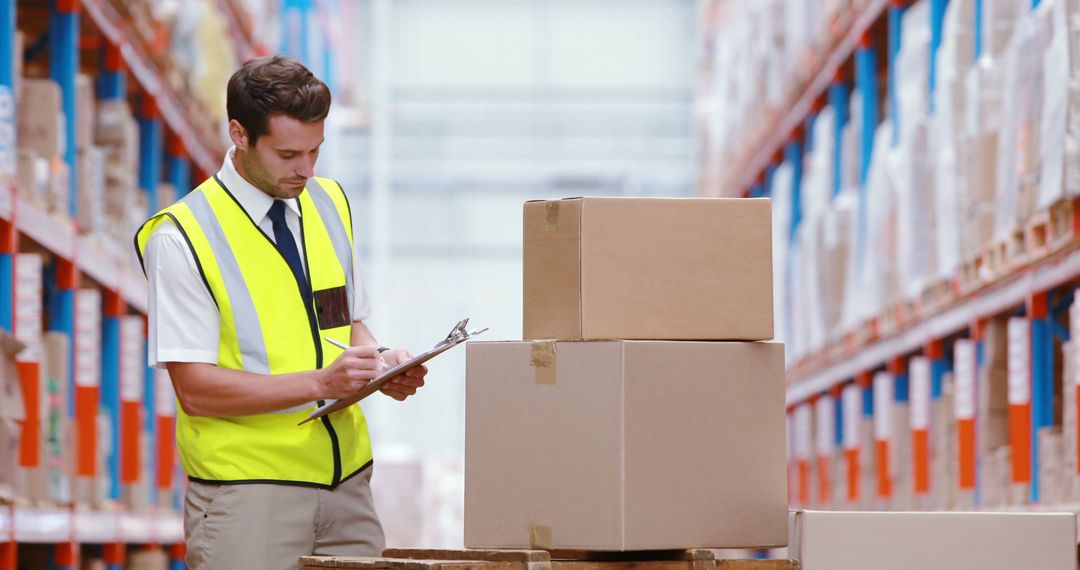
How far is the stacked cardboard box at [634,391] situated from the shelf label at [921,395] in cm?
417

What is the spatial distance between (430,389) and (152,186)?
1284cm

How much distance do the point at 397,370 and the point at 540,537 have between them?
44cm

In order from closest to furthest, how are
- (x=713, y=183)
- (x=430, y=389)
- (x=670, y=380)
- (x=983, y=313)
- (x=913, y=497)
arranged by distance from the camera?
(x=670, y=380) → (x=983, y=313) → (x=913, y=497) → (x=713, y=183) → (x=430, y=389)

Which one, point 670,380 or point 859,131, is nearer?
point 670,380

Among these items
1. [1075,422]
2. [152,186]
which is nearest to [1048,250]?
[1075,422]

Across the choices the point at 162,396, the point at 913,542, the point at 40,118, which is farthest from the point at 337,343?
the point at 162,396

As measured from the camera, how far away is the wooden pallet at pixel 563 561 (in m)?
3.19

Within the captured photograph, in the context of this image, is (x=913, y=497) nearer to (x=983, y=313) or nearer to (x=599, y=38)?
(x=983, y=313)

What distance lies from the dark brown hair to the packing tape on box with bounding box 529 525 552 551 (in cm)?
94

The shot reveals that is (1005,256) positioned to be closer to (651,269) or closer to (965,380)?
(965,380)

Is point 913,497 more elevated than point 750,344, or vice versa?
point 750,344

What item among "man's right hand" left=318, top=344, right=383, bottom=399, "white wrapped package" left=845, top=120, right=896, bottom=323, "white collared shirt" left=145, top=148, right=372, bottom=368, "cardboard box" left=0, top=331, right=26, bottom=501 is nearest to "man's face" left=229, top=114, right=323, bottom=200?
"white collared shirt" left=145, top=148, right=372, bottom=368

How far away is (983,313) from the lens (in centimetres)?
632

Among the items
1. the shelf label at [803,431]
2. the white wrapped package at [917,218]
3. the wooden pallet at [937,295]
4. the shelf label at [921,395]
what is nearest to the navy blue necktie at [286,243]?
the wooden pallet at [937,295]
